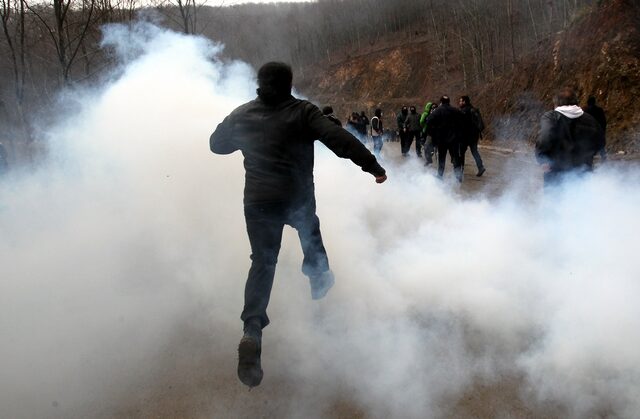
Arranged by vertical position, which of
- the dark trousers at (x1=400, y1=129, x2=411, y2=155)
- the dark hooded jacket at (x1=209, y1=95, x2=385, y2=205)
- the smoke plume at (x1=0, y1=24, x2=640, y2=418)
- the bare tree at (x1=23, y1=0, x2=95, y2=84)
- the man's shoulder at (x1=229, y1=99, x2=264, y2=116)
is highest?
the bare tree at (x1=23, y1=0, x2=95, y2=84)

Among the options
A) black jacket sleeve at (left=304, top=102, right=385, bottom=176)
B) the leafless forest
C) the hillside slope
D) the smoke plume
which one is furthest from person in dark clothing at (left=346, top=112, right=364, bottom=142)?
black jacket sleeve at (left=304, top=102, right=385, bottom=176)

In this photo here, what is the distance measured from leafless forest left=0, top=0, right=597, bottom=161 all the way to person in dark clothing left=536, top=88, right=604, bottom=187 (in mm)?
9751

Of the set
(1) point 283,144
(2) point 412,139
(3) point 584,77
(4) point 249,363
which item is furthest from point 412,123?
(4) point 249,363

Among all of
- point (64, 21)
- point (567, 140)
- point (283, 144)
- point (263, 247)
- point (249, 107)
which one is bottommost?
point (263, 247)

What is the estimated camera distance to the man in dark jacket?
3.23m

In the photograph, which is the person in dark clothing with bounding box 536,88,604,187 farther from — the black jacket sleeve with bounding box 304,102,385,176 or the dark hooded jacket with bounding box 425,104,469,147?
the dark hooded jacket with bounding box 425,104,469,147

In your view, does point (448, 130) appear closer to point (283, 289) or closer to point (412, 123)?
point (412, 123)

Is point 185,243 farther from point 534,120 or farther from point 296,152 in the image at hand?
point 534,120

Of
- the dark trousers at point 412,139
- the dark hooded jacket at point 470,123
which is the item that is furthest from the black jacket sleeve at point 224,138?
the dark trousers at point 412,139

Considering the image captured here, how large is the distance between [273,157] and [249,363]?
1.23 m

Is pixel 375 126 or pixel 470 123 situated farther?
pixel 375 126

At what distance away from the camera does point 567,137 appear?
534 cm

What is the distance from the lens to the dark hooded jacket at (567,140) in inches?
209

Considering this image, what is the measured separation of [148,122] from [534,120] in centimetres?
1546
